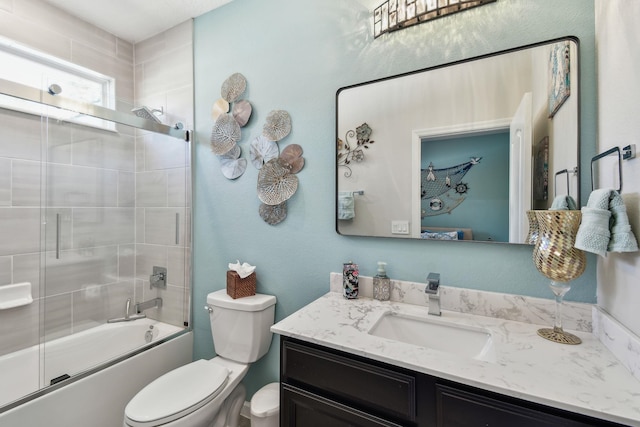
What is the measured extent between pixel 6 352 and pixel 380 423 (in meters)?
2.00

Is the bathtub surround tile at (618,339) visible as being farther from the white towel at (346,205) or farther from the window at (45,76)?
the window at (45,76)

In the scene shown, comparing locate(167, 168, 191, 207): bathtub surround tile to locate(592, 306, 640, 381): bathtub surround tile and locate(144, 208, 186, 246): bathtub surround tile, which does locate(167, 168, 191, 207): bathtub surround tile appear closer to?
locate(144, 208, 186, 246): bathtub surround tile

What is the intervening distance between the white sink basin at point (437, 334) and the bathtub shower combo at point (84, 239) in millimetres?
1462

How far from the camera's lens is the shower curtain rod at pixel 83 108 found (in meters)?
1.38

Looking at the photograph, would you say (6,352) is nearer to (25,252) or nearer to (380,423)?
(25,252)

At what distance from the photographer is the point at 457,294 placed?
1246mm

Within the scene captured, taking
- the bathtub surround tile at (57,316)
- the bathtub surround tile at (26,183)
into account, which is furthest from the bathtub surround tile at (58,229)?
the bathtub surround tile at (57,316)

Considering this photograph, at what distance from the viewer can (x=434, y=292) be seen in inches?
46.4

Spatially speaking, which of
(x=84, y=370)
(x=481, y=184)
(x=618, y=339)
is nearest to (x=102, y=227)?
(x=84, y=370)

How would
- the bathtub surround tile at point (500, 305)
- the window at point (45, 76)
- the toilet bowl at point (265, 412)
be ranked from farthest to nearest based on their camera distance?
1. the window at point (45, 76)
2. the toilet bowl at point (265, 412)
3. the bathtub surround tile at point (500, 305)

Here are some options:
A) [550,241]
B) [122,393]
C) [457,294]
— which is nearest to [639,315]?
[550,241]

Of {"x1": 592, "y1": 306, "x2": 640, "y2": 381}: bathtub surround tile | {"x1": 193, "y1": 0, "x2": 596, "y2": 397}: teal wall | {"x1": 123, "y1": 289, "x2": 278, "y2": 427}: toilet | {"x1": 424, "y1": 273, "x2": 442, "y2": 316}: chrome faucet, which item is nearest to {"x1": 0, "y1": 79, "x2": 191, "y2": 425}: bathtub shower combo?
{"x1": 193, "y1": 0, "x2": 596, "y2": 397}: teal wall

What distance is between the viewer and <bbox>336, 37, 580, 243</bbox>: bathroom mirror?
3.59 ft

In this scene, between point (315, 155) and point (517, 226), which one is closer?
point (517, 226)
